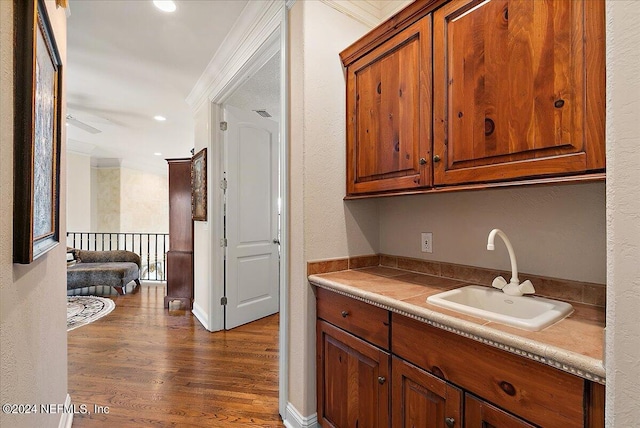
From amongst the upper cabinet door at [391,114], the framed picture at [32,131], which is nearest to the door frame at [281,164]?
the upper cabinet door at [391,114]

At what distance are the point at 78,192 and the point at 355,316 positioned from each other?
22.9ft

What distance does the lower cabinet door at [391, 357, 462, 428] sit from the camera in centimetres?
104

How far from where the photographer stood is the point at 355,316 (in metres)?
1.46

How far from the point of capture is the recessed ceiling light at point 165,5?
202cm

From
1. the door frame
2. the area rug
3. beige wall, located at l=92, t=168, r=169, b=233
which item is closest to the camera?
the door frame

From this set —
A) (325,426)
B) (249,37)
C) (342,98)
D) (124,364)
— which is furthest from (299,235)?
(124,364)

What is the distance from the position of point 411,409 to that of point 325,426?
0.65 metres

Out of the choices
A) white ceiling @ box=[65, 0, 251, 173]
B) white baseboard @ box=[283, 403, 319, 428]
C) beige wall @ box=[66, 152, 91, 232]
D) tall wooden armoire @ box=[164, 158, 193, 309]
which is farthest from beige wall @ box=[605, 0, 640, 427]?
beige wall @ box=[66, 152, 91, 232]

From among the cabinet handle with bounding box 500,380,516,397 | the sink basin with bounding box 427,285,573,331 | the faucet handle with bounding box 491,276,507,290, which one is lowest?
the cabinet handle with bounding box 500,380,516,397

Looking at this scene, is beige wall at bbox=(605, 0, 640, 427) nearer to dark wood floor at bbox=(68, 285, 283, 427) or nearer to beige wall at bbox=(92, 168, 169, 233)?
dark wood floor at bbox=(68, 285, 283, 427)

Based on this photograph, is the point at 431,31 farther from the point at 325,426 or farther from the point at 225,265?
the point at 225,265

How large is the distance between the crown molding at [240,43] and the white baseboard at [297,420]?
2.33 metres

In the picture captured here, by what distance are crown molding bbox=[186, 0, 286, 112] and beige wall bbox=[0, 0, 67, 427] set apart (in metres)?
1.08

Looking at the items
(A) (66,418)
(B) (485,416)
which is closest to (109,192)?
(A) (66,418)
